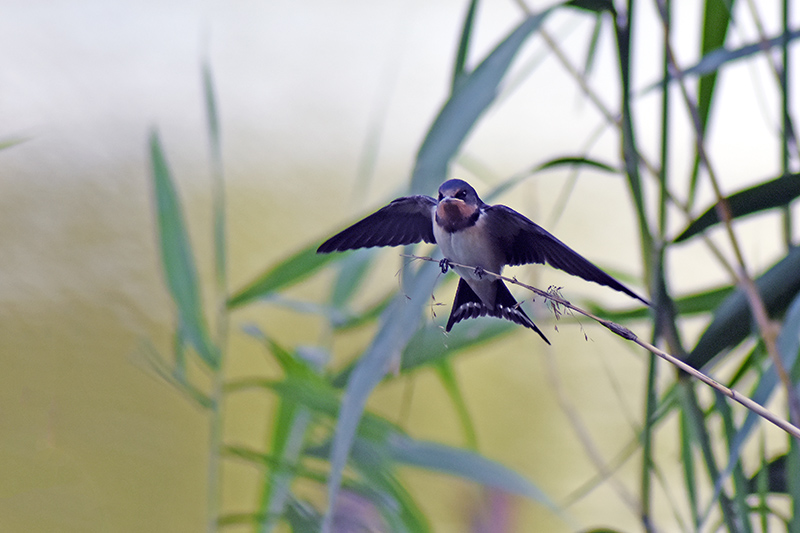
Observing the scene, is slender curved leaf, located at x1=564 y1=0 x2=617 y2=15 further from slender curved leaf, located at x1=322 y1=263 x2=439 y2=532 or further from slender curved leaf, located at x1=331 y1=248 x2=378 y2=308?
slender curved leaf, located at x1=331 y1=248 x2=378 y2=308

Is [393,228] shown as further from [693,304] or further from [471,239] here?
[693,304]

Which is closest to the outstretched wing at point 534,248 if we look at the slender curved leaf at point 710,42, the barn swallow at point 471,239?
the barn swallow at point 471,239

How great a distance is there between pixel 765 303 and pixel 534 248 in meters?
0.22

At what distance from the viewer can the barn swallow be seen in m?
0.08

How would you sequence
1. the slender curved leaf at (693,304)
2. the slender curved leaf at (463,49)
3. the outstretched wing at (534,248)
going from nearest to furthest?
the outstretched wing at (534,248) < the slender curved leaf at (463,49) < the slender curved leaf at (693,304)

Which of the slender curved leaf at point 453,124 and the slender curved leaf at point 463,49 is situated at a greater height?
the slender curved leaf at point 463,49

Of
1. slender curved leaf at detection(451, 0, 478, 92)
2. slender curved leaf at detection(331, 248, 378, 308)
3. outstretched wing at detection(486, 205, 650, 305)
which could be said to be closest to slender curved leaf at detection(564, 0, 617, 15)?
slender curved leaf at detection(451, 0, 478, 92)

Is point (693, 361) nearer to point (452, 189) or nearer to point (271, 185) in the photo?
point (452, 189)

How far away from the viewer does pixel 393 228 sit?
0.09 metres

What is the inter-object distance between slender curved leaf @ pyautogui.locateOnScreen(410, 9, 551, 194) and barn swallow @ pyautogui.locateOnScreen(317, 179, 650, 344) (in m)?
0.03

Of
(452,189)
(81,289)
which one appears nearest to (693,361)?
(452,189)

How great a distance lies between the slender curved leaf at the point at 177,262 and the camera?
45cm

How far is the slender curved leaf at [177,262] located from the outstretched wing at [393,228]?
38cm

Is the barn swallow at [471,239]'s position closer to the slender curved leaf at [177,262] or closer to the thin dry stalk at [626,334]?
the thin dry stalk at [626,334]
